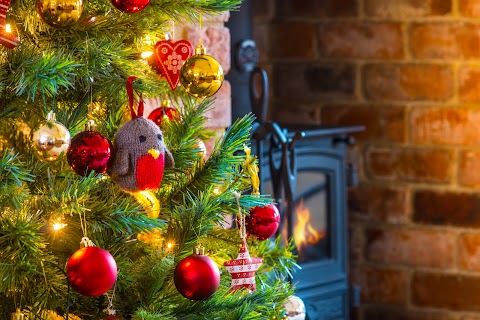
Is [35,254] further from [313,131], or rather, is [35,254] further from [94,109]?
[313,131]

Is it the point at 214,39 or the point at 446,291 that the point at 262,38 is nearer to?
the point at 214,39

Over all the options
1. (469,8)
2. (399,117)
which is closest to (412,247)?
(399,117)

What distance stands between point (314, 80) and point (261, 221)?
145cm

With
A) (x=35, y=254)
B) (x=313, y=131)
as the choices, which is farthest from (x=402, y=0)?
(x=35, y=254)

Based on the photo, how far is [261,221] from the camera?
1.33m

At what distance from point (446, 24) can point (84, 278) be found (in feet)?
5.89

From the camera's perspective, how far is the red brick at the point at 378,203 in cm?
267

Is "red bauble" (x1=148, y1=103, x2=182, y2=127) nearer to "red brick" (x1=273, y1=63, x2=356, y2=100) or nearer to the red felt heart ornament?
the red felt heart ornament

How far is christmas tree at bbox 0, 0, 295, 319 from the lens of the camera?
3.48 feet

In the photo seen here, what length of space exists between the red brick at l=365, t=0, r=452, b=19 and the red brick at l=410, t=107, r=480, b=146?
284 millimetres

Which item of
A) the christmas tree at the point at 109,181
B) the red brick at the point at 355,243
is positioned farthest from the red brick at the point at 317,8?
the christmas tree at the point at 109,181

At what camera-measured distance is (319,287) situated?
2.45 m

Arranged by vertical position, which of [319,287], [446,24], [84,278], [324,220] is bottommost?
[319,287]

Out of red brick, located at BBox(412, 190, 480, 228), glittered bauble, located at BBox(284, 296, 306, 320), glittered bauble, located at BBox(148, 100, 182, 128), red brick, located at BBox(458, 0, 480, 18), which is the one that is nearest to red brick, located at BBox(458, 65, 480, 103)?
red brick, located at BBox(458, 0, 480, 18)
